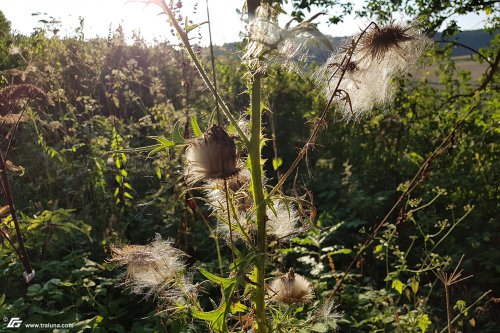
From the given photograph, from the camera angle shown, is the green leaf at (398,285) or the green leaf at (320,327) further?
the green leaf at (398,285)

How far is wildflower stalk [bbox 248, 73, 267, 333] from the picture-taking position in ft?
4.01

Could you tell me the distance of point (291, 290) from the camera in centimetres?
151

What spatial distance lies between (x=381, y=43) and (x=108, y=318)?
6.50 feet

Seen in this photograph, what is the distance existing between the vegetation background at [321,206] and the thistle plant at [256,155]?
0.61 meters

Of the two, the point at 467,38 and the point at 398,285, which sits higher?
the point at 467,38

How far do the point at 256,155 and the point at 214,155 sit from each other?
0.16 m

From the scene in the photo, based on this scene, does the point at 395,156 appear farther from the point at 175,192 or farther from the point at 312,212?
the point at 312,212

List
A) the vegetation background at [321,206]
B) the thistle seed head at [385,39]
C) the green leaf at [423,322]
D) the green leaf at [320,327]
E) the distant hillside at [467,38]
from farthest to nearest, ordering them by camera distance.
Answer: the distant hillside at [467,38]
the vegetation background at [321,206]
the green leaf at [423,322]
the green leaf at [320,327]
the thistle seed head at [385,39]

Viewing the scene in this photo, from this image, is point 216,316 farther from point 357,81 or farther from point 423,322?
point 423,322

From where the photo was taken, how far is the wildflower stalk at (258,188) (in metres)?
1.22

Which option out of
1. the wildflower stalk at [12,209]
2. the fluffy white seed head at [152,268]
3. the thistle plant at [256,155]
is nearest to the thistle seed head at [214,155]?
the thistle plant at [256,155]

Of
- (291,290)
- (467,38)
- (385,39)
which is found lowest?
(291,290)

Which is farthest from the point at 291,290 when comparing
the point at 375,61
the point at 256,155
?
the point at 375,61

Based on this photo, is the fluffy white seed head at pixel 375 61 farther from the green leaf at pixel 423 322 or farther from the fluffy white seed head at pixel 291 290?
the green leaf at pixel 423 322
